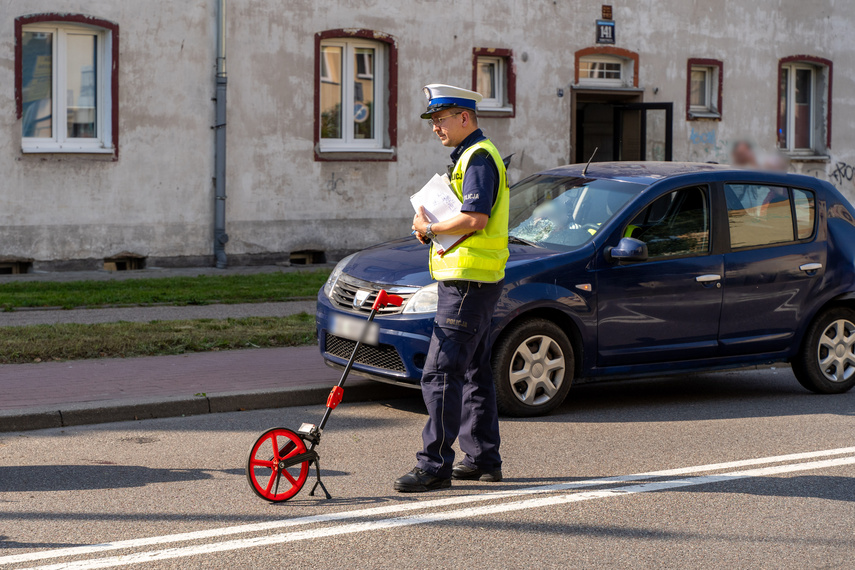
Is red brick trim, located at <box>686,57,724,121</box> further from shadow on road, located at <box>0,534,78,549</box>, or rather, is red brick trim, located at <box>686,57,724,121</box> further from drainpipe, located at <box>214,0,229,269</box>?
shadow on road, located at <box>0,534,78,549</box>

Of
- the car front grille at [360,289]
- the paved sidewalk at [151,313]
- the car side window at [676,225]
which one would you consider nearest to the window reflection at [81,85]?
the paved sidewalk at [151,313]

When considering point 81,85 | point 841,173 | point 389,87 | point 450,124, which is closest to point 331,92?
point 389,87

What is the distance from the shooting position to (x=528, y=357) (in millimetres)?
7840

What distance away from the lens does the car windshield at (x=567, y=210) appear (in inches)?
327

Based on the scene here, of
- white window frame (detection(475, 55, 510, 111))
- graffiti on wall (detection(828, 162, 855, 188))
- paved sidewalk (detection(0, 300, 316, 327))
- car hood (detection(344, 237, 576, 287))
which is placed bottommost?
paved sidewalk (detection(0, 300, 316, 327))

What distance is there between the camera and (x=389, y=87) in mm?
18766

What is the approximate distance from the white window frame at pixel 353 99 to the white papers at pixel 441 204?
40.4 ft

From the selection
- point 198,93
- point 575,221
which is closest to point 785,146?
point 198,93

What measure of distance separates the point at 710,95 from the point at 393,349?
1671 centimetres

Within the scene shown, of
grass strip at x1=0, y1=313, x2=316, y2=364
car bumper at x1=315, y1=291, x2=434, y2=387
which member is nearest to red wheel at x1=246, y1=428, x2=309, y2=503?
car bumper at x1=315, y1=291, x2=434, y2=387

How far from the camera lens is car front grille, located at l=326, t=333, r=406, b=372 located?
7789mm

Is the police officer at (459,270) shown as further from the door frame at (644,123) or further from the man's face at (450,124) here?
the door frame at (644,123)

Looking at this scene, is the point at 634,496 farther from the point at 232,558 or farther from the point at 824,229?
the point at 824,229

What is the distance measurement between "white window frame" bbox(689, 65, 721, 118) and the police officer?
57.3 feet
